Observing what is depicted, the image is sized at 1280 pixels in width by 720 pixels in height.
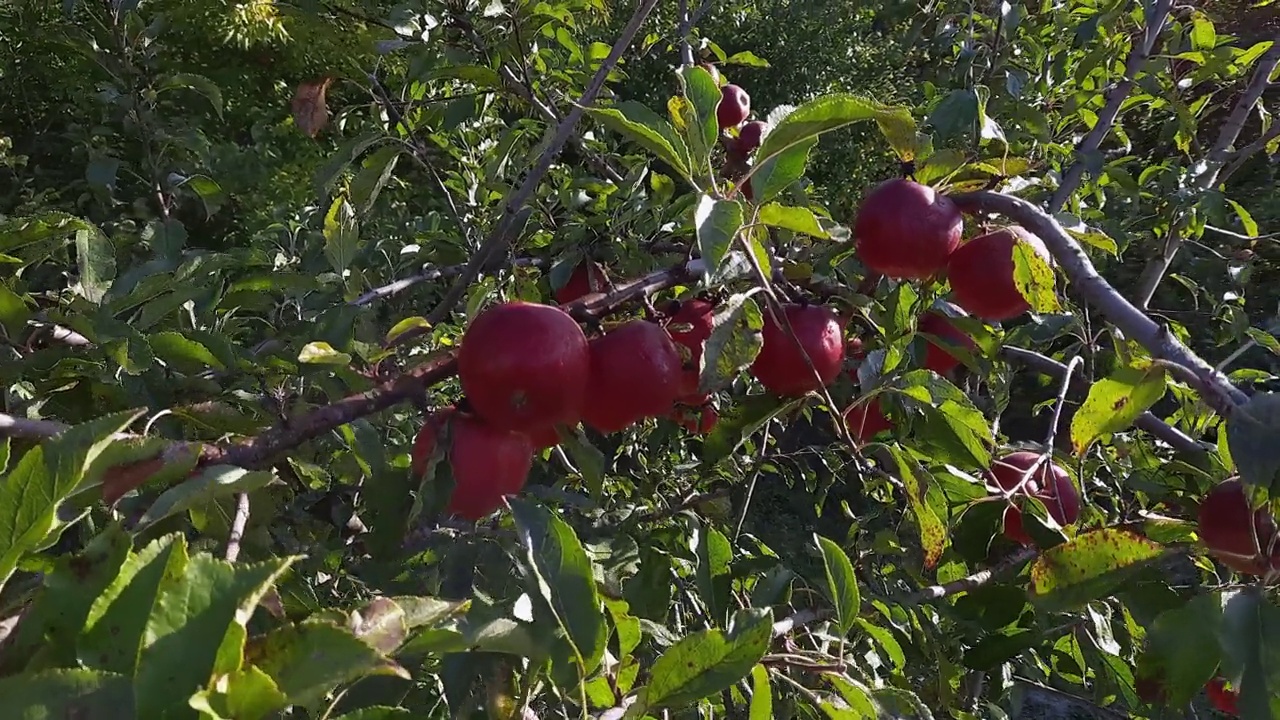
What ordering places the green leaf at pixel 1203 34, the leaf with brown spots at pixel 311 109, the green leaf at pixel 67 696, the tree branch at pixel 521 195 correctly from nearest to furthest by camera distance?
the green leaf at pixel 67 696, the tree branch at pixel 521 195, the green leaf at pixel 1203 34, the leaf with brown spots at pixel 311 109

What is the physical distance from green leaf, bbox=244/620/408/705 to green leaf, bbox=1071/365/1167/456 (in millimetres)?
423

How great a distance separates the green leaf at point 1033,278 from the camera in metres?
0.59

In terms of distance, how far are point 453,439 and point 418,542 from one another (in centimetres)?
13

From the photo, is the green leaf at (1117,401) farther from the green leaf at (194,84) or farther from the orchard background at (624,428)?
the green leaf at (194,84)

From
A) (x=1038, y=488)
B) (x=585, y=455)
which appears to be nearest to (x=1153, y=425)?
(x=1038, y=488)

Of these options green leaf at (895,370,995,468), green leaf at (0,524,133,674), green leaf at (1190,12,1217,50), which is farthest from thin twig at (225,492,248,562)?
Answer: green leaf at (1190,12,1217,50)

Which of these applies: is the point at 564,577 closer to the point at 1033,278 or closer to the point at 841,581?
the point at 841,581

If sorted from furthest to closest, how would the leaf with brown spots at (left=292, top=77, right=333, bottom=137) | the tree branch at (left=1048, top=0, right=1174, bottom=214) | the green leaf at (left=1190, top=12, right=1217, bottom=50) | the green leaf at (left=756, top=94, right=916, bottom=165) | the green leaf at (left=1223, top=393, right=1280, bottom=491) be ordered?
the leaf with brown spots at (left=292, top=77, right=333, bottom=137)
the green leaf at (left=1190, top=12, right=1217, bottom=50)
the tree branch at (left=1048, top=0, right=1174, bottom=214)
the green leaf at (left=756, top=94, right=916, bottom=165)
the green leaf at (left=1223, top=393, right=1280, bottom=491)

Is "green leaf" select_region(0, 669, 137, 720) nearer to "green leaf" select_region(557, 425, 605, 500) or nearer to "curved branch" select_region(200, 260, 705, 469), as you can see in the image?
"curved branch" select_region(200, 260, 705, 469)

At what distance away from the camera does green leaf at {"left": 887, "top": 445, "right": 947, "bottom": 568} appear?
23.9 inches

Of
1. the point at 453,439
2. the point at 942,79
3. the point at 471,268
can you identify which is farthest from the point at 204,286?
the point at 942,79

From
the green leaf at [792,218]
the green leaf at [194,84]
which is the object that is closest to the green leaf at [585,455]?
the green leaf at [792,218]

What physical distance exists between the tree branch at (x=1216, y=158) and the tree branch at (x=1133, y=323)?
664 mm

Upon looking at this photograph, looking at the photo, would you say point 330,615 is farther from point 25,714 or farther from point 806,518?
point 806,518
